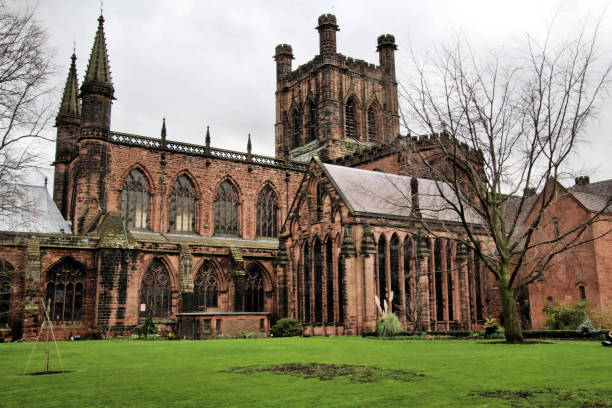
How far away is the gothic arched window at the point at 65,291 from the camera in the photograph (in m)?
34.4

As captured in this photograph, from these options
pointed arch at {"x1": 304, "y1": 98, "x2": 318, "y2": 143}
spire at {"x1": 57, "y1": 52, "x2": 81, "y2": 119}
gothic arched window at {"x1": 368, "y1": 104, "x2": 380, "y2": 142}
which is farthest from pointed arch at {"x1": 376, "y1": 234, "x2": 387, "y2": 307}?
spire at {"x1": 57, "y1": 52, "x2": 81, "y2": 119}

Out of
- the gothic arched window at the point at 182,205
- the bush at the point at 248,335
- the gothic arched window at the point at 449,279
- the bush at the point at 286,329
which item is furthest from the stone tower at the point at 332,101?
the bush at the point at 248,335

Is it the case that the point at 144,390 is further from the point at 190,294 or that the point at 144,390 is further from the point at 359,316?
the point at 190,294

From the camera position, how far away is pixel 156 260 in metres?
38.0

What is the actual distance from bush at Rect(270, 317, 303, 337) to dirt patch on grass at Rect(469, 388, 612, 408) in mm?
24085

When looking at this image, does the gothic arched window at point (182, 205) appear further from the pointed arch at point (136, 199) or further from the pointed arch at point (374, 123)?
the pointed arch at point (374, 123)

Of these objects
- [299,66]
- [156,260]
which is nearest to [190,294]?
[156,260]

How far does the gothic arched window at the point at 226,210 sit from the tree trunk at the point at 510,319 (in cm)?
2790

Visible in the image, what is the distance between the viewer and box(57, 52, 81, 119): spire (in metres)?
47.7

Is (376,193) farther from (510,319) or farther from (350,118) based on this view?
(350,118)

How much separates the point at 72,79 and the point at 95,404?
149 ft

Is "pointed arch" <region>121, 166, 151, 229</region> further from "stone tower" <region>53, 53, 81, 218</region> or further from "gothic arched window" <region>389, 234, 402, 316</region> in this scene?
"gothic arched window" <region>389, 234, 402, 316</region>

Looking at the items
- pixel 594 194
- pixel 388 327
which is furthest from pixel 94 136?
pixel 594 194

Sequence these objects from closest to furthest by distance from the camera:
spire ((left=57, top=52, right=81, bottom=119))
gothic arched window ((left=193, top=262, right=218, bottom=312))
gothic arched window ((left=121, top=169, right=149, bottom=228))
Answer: gothic arched window ((left=193, top=262, right=218, bottom=312)) < gothic arched window ((left=121, top=169, right=149, bottom=228)) < spire ((left=57, top=52, right=81, bottom=119))
